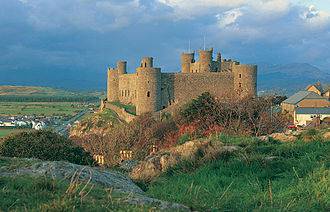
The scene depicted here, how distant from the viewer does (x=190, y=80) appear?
50.3 meters

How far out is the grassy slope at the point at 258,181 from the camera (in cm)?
695

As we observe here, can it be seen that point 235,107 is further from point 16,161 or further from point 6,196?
point 6,196

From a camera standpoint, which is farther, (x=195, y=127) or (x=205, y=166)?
(x=195, y=127)

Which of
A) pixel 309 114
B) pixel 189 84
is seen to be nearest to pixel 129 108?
pixel 189 84

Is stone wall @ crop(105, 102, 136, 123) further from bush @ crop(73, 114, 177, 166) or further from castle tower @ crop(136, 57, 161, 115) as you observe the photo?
bush @ crop(73, 114, 177, 166)

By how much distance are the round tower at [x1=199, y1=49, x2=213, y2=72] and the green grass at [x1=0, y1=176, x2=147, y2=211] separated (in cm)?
4617

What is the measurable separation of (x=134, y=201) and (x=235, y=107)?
2280 centimetres

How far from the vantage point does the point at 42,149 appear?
14859 millimetres

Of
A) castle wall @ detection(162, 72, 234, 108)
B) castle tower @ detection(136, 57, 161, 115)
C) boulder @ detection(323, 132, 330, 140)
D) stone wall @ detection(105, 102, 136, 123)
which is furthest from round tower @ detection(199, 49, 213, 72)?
boulder @ detection(323, 132, 330, 140)

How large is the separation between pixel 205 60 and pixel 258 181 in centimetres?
4440

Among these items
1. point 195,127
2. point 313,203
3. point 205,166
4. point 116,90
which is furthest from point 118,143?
point 116,90

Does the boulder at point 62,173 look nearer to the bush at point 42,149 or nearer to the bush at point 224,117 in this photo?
the bush at point 42,149

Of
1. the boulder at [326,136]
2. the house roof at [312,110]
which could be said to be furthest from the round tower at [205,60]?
the boulder at [326,136]

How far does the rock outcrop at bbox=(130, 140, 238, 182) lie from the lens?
10477 millimetres
